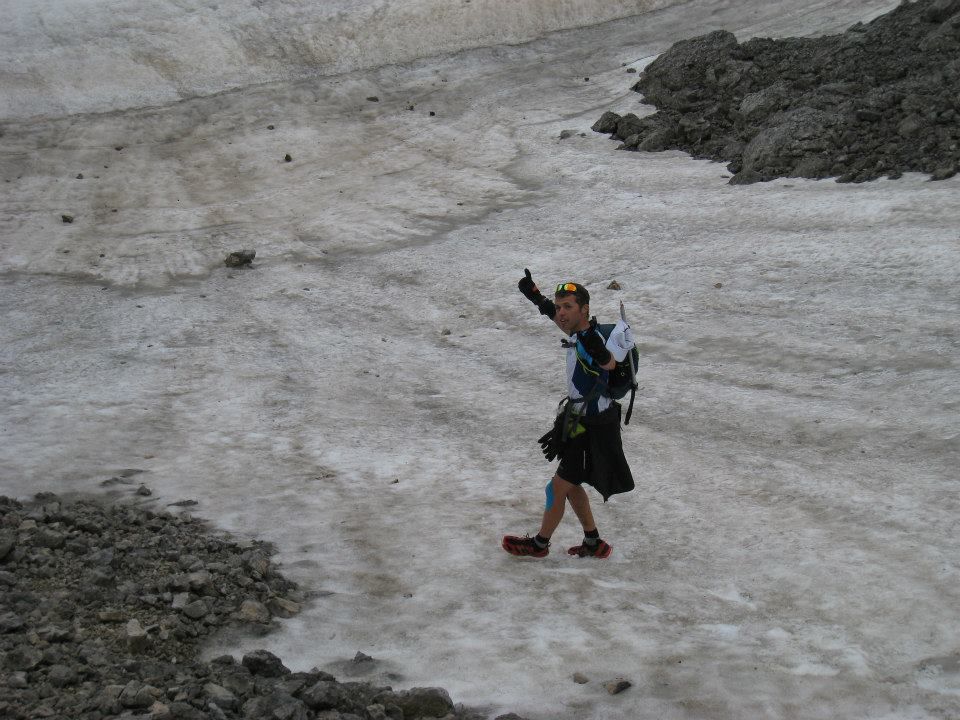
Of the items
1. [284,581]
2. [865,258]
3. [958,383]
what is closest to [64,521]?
[284,581]

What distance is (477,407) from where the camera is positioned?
11281 millimetres

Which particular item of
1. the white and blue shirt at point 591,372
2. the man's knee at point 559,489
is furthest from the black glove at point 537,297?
the man's knee at point 559,489

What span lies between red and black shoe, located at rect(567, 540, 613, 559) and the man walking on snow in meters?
0.22

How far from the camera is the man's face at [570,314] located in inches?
278

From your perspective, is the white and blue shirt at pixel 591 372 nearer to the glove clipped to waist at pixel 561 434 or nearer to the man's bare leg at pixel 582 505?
the glove clipped to waist at pixel 561 434

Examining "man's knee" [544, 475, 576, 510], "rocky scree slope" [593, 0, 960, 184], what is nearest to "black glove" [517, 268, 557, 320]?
"man's knee" [544, 475, 576, 510]

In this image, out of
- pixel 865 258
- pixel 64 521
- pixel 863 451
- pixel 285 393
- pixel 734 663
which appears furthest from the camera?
pixel 865 258

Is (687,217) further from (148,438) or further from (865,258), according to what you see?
(148,438)

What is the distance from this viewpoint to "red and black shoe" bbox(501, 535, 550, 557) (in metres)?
7.80

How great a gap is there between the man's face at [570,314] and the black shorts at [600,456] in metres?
0.65

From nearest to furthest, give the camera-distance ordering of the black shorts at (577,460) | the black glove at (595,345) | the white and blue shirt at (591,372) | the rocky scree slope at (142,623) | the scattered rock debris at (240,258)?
the rocky scree slope at (142,623), the black glove at (595,345), the white and blue shirt at (591,372), the black shorts at (577,460), the scattered rock debris at (240,258)

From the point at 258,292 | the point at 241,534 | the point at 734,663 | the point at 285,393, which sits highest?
the point at 258,292

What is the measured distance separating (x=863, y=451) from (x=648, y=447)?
1.93 meters

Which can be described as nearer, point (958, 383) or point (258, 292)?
point (958, 383)
